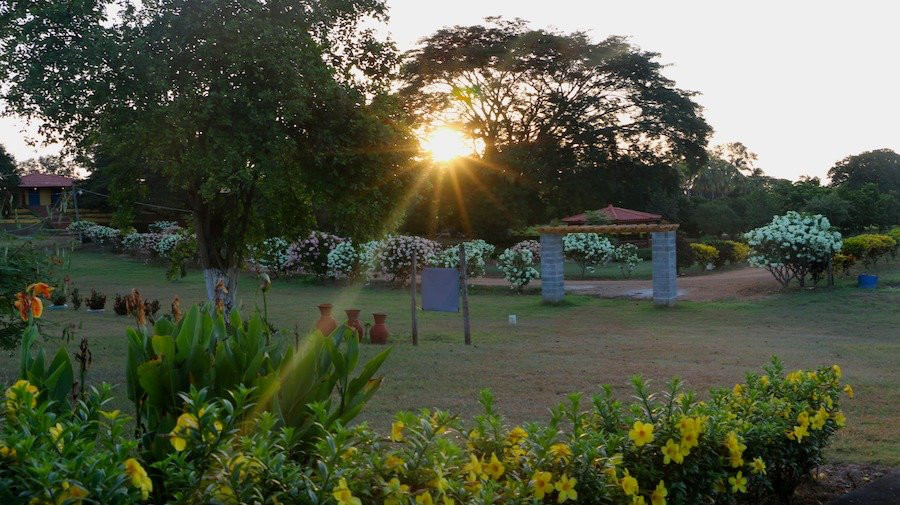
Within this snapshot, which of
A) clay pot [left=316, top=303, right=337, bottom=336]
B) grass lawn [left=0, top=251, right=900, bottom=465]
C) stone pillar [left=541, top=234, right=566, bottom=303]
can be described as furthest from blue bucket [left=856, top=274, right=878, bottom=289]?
clay pot [left=316, top=303, right=337, bottom=336]

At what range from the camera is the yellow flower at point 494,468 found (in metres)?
2.90

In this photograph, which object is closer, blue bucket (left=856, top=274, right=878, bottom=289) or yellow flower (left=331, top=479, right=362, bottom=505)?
yellow flower (left=331, top=479, right=362, bottom=505)

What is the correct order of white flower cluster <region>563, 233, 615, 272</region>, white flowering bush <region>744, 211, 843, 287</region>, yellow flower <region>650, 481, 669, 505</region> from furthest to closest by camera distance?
white flower cluster <region>563, 233, 615, 272</region> < white flowering bush <region>744, 211, 843, 287</region> < yellow flower <region>650, 481, 669, 505</region>

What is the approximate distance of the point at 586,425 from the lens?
3.71m

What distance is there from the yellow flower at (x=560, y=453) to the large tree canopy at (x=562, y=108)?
111ft

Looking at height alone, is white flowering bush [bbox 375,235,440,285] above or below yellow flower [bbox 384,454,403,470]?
above

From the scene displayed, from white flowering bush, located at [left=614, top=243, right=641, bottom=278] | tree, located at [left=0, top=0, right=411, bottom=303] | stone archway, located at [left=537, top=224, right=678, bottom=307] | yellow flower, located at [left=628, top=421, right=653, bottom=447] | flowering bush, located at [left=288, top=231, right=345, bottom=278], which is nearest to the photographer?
yellow flower, located at [left=628, top=421, right=653, bottom=447]

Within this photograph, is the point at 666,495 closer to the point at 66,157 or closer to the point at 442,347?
the point at 442,347

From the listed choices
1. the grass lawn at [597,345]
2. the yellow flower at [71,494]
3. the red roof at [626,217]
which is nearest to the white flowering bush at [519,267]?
the grass lawn at [597,345]

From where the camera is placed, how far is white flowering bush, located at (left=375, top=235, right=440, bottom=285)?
2231 cm

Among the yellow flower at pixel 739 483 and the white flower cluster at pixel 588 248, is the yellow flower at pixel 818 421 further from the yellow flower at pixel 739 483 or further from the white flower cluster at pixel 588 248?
the white flower cluster at pixel 588 248

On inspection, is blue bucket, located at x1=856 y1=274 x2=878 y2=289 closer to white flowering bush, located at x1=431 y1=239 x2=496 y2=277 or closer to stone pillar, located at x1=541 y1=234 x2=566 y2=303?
stone pillar, located at x1=541 y1=234 x2=566 y2=303

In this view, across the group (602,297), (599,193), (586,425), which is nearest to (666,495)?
(586,425)

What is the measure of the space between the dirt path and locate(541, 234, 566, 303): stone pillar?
76.9 inches
